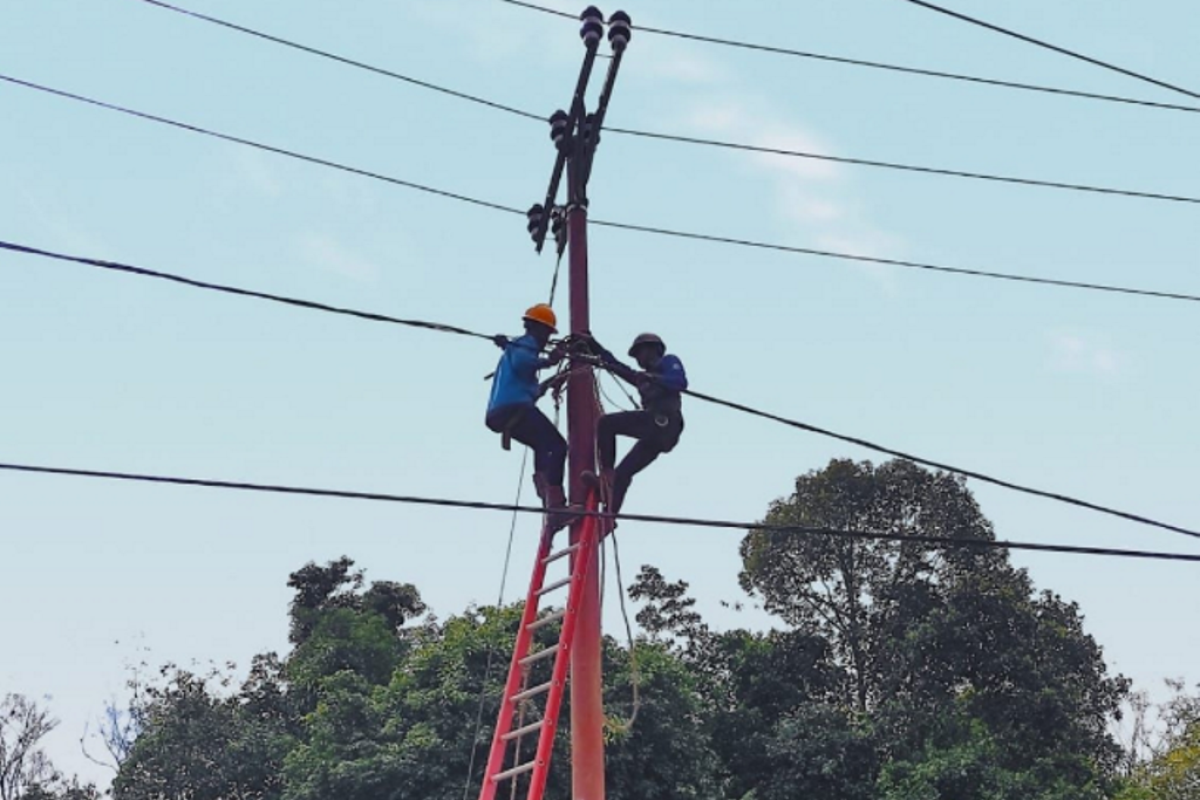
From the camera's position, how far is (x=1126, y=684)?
2783 cm

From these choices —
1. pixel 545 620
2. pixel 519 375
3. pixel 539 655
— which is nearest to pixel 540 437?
pixel 519 375

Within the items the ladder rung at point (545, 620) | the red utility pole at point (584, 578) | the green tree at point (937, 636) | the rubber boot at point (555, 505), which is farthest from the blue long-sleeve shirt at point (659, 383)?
the green tree at point (937, 636)

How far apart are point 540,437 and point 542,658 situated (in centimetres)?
119

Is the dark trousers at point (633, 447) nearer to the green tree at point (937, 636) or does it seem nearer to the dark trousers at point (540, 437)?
the dark trousers at point (540, 437)

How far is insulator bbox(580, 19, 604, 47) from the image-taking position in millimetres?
7535

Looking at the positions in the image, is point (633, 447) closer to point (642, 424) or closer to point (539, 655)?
point (642, 424)

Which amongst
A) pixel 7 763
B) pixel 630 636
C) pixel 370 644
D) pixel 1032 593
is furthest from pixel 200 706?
pixel 630 636

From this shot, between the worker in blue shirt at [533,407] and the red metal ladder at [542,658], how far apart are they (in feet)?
0.65

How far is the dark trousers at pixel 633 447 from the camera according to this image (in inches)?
282

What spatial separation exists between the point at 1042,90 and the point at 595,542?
456 cm

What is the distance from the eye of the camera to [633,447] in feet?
23.8

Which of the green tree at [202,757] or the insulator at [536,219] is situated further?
the green tree at [202,757]

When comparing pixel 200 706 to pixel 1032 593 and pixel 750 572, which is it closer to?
pixel 750 572

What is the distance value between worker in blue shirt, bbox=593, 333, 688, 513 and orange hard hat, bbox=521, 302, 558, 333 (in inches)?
12.6
